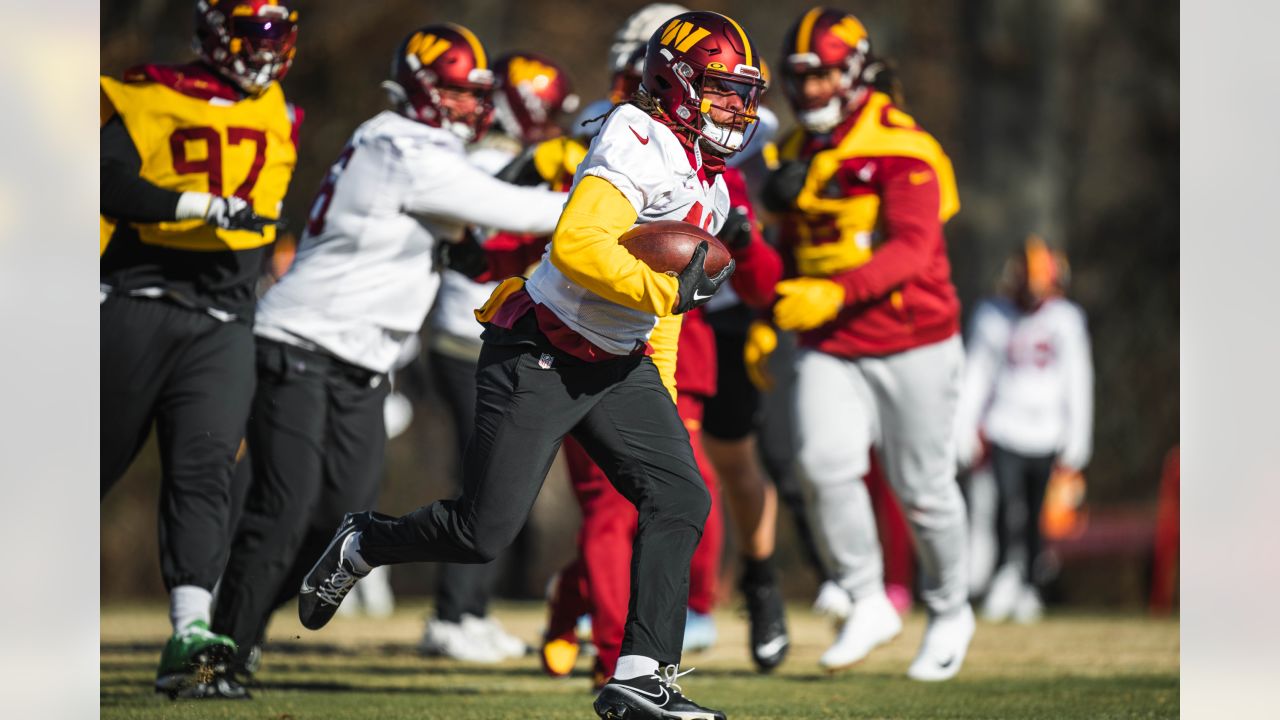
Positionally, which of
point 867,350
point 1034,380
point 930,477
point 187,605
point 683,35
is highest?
point 683,35

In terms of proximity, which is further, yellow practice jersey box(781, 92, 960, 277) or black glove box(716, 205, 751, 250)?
yellow practice jersey box(781, 92, 960, 277)

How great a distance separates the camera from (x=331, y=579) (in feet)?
17.0

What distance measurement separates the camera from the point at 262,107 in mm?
6012

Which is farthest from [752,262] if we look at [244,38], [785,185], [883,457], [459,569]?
[459,569]

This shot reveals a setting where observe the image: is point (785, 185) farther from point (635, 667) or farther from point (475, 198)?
point (635, 667)

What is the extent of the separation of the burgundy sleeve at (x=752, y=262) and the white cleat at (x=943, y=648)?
4.50 feet

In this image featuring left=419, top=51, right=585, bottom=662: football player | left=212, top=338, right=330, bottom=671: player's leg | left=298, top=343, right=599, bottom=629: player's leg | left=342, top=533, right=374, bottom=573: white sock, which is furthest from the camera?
left=419, top=51, right=585, bottom=662: football player

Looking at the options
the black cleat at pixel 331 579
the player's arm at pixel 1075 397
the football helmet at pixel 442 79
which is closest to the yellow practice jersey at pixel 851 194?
the football helmet at pixel 442 79

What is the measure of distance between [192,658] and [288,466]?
69cm

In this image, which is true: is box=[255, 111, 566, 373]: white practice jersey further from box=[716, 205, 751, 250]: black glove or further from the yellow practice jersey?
the yellow practice jersey

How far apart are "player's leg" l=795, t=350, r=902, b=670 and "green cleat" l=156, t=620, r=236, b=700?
2.20m

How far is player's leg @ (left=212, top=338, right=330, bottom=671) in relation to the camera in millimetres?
5895

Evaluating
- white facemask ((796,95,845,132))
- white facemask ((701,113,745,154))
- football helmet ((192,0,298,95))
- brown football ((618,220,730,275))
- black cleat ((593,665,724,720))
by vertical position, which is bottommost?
black cleat ((593,665,724,720))

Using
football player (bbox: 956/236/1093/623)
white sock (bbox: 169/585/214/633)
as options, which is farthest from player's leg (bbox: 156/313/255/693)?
football player (bbox: 956/236/1093/623)
